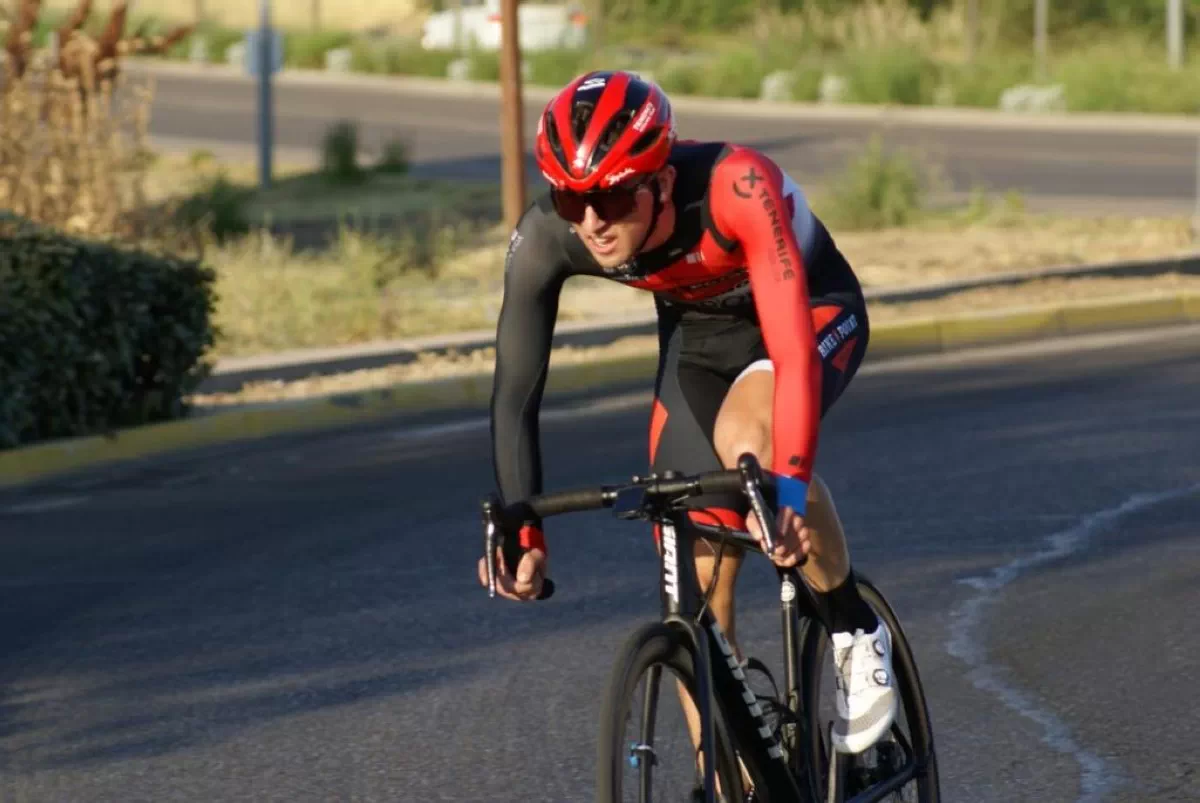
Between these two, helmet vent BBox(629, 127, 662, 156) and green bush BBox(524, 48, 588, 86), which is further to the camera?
green bush BBox(524, 48, 588, 86)

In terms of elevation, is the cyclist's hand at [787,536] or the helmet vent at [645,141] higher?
the helmet vent at [645,141]

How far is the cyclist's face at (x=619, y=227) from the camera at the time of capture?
4055mm

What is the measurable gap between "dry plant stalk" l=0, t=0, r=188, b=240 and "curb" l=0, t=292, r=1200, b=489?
13.5ft

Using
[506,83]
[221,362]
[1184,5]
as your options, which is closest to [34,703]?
[221,362]

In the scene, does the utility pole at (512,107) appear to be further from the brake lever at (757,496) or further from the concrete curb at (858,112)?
the concrete curb at (858,112)

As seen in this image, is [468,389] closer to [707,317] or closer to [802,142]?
[707,317]

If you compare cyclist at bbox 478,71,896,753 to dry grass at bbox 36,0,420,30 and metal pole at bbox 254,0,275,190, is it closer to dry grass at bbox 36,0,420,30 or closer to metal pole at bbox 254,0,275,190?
metal pole at bbox 254,0,275,190

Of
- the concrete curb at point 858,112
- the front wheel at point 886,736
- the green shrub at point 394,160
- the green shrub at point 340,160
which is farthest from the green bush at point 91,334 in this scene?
the concrete curb at point 858,112

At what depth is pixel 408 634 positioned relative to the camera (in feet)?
24.5

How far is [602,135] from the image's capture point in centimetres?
392

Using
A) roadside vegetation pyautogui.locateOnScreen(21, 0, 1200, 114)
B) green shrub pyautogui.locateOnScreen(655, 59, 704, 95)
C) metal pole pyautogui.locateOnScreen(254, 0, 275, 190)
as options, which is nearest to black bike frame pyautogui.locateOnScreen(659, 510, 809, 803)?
metal pole pyautogui.locateOnScreen(254, 0, 275, 190)

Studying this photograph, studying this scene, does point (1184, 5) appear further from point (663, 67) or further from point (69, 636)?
point (69, 636)

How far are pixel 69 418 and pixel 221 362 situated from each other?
2501 millimetres

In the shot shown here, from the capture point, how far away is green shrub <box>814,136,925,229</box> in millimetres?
20781
